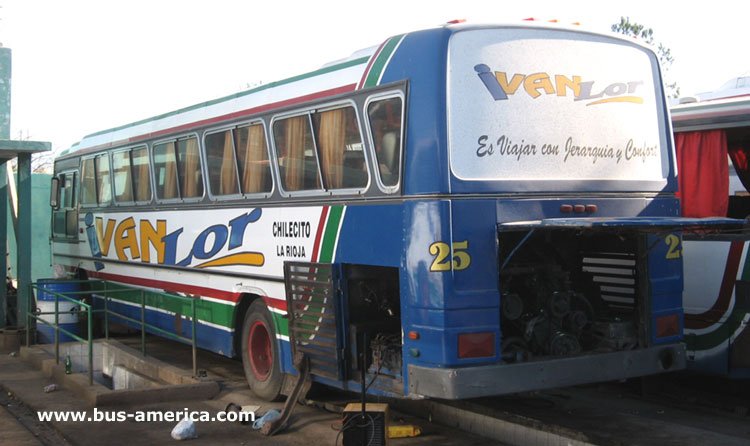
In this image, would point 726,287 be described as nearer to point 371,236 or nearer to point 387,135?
point 371,236

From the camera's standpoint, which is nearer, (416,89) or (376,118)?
(416,89)

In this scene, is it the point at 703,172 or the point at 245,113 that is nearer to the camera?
the point at 245,113

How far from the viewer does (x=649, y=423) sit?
8086mm

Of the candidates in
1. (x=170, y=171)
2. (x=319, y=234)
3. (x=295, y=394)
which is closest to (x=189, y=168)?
(x=170, y=171)

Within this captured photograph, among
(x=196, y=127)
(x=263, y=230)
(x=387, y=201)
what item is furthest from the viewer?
(x=196, y=127)

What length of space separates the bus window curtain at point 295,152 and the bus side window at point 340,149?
271 millimetres

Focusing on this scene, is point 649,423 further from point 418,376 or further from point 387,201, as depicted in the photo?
point 387,201

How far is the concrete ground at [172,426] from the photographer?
25.2ft

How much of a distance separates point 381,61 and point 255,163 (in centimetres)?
242

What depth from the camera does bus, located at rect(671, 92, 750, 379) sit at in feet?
27.8

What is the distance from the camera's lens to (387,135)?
23.5 ft

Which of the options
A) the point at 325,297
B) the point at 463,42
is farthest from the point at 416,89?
the point at 325,297

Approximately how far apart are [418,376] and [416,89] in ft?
7.36

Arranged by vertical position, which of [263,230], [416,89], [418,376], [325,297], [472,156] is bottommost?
[418,376]
